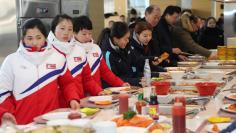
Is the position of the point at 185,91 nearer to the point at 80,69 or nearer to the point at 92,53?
the point at 80,69

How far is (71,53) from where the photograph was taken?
389 centimetres

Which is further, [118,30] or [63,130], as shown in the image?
[118,30]

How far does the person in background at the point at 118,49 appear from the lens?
430cm

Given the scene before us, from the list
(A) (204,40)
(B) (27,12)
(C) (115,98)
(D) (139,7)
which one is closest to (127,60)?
(C) (115,98)

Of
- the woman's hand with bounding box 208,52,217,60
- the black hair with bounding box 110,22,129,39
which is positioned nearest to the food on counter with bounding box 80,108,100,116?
the black hair with bounding box 110,22,129,39

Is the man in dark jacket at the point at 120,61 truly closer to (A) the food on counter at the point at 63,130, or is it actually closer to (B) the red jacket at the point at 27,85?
(B) the red jacket at the point at 27,85

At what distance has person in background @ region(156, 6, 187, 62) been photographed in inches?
252

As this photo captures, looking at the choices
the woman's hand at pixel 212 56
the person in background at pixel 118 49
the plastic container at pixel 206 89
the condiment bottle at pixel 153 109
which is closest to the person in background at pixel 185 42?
the woman's hand at pixel 212 56

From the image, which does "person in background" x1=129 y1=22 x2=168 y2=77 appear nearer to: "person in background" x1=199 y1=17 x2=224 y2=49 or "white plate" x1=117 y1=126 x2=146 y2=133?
"white plate" x1=117 y1=126 x2=146 y2=133

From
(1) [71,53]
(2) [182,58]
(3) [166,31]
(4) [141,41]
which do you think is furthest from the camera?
(2) [182,58]

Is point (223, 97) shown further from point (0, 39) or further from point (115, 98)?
point (0, 39)

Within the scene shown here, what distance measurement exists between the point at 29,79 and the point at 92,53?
3.55ft

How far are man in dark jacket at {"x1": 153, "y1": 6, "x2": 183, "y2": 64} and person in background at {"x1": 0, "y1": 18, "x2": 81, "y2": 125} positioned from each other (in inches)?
125

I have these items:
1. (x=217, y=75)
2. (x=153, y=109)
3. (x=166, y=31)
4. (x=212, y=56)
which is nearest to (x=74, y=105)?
(x=153, y=109)
